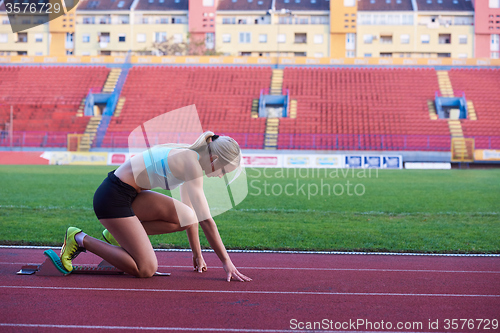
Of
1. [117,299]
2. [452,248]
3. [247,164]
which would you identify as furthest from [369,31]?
[117,299]

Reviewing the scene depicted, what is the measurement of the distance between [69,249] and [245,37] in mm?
52353

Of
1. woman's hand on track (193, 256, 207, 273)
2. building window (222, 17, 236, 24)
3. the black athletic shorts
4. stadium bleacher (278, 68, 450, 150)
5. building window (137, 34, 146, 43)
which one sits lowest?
stadium bleacher (278, 68, 450, 150)

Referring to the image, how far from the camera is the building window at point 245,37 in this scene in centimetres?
5491

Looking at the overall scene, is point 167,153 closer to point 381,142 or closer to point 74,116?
point 381,142

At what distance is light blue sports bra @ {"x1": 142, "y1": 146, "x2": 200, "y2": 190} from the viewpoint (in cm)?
441

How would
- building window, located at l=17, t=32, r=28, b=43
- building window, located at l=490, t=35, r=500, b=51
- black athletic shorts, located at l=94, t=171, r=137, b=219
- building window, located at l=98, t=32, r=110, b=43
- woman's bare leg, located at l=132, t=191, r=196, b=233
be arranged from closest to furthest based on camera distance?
black athletic shorts, located at l=94, t=171, r=137, b=219
woman's bare leg, located at l=132, t=191, r=196, b=233
building window, located at l=490, t=35, r=500, b=51
building window, located at l=98, t=32, r=110, b=43
building window, located at l=17, t=32, r=28, b=43

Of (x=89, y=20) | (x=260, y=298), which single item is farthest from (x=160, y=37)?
(x=260, y=298)

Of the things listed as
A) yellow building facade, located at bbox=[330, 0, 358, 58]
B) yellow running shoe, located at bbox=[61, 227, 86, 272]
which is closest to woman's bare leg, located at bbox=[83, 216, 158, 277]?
yellow running shoe, located at bbox=[61, 227, 86, 272]

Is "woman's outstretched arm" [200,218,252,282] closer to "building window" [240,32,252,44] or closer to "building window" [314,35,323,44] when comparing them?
"building window" [314,35,323,44]

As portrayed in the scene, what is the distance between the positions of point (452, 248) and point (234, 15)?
5163 cm

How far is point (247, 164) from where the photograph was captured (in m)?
27.5

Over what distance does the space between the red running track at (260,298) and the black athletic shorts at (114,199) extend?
667 mm

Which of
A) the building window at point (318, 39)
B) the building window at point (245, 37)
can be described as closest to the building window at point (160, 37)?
the building window at point (245, 37)

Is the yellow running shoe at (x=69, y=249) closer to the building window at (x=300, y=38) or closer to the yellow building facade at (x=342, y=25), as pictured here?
the yellow building facade at (x=342, y=25)
